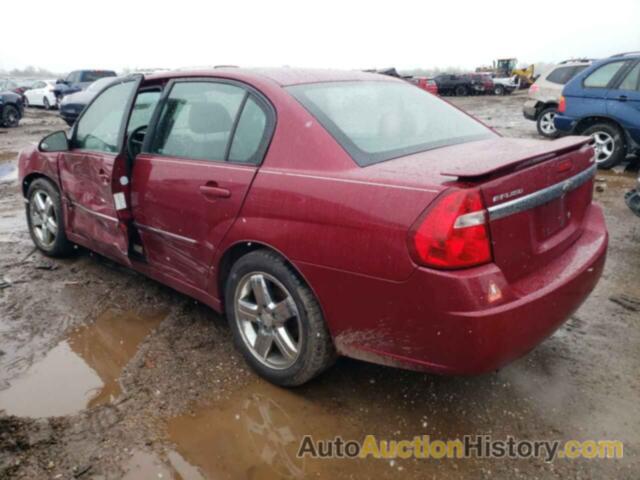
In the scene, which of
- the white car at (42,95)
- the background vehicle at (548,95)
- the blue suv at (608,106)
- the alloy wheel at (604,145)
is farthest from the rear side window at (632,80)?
the white car at (42,95)

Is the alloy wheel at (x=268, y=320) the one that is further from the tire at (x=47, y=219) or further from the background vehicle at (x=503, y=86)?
the background vehicle at (x=503, y=86)

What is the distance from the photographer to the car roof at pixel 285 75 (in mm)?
2926

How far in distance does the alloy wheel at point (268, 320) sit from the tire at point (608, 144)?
22.8 ft

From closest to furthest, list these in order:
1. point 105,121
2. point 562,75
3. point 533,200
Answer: point 533,200, point 105,121, point 562,75

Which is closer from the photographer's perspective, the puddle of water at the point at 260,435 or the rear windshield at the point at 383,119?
the puddle of water at the point at 260,435

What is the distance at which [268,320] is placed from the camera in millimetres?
2781

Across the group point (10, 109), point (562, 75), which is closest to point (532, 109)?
point (562, 75)

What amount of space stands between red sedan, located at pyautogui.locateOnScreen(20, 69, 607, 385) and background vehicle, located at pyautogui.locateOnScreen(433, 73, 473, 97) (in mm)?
32799

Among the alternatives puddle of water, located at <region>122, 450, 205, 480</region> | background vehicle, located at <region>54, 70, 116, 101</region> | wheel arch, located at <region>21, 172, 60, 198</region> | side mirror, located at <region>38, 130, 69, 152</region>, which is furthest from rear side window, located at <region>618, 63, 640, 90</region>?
background vehicle, located at <region>54, 70, 116, 101</region>

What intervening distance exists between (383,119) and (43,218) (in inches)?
133

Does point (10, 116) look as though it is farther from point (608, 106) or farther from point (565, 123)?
point (608, 106)

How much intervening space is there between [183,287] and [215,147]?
0.95 meters

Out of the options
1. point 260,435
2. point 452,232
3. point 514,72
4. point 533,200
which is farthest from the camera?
point 514,72

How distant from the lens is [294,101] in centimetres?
268
